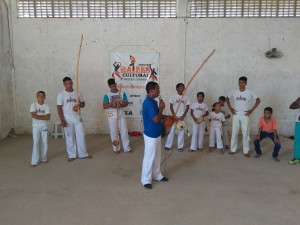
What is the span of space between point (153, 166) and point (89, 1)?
490cm

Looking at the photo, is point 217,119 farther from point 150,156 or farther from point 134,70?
point 134,70

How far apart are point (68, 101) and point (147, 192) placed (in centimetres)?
225

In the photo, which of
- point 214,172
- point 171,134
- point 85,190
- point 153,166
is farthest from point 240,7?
point 85,190

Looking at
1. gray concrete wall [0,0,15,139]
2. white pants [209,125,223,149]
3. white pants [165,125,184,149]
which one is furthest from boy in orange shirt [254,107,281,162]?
gray concrete wall [0,0,15,139]

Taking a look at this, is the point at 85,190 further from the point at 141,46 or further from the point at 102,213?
the point at 141,46

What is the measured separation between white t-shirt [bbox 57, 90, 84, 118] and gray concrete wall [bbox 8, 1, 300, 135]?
235cm

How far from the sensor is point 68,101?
16.4 feet

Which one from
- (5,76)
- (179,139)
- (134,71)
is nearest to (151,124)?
(179,139)

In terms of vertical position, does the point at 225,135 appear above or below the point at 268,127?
below

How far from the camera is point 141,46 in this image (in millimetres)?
7215

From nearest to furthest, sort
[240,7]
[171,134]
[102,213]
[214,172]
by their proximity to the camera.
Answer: [102,213] → [214,172] → [171,134] → [240,7]

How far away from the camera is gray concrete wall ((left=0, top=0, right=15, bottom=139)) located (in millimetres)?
Answer: 6852

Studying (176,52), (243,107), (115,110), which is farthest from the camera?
(176,52)

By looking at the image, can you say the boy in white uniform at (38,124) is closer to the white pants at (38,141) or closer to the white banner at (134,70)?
the white pants at (38,141)
